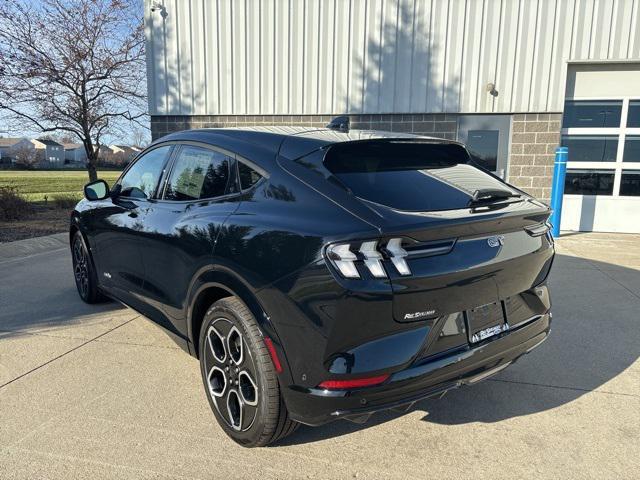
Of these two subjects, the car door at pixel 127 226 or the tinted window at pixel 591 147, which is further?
the tinted window at pixel 591 147

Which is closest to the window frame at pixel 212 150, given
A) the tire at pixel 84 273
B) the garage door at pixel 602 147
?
the tire at pixel 84 273

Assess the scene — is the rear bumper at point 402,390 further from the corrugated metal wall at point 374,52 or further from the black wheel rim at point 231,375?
the corrugated metal wall at point 374,52

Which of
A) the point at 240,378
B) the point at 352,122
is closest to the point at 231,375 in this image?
the point at 240,378

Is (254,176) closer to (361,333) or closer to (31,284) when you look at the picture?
(361,333)

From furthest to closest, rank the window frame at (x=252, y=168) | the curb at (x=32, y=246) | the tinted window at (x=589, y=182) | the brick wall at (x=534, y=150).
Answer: the tinted window at (x=589, y=182)
the brick wall at (x=534, y=150)
the curb at (x=32, y=246)
the window frame at (x=252, y=168)

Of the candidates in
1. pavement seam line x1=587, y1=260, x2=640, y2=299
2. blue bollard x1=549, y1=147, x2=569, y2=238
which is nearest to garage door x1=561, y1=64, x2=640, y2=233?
blue bollard x1=549, y1=147, x2=569, y2=238

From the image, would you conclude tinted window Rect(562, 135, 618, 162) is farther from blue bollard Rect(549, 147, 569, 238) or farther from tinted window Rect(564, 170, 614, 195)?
blue bollard Rect(549, 147, 569, 238)

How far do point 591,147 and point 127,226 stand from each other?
31.3ft

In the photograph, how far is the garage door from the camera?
943 cm

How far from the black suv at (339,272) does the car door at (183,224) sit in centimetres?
1

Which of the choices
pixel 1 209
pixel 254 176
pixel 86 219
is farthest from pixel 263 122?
pixel 254 176

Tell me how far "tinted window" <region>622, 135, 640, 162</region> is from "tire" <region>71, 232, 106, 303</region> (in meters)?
9.98

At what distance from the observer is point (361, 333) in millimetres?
2041

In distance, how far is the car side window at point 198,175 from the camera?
9.48 feet
